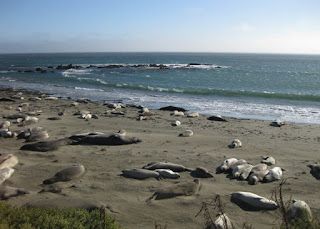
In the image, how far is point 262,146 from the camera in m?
9.23

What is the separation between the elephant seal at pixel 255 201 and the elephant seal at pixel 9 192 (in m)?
3.98

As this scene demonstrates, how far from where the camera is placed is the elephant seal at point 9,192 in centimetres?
539

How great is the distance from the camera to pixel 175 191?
5598mm

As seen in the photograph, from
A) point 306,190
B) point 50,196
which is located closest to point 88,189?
point 50,196

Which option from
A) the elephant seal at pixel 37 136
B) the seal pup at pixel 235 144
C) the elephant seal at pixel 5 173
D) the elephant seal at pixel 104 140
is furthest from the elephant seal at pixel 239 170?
the elephant seal at pixel 37 136

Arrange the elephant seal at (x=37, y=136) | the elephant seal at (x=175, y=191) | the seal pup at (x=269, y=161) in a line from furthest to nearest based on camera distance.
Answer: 1. the elephant seal at (x=37, y=136)
2. the seal pup at (x=269, y=161)
3. the elephant seal at (x=175, y=191)

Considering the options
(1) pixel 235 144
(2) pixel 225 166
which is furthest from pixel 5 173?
(1) pixel 235 144

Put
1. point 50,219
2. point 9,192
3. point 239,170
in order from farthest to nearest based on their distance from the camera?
point 239,170 → point 9,192 → point 50,219

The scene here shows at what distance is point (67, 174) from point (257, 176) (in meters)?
4.08

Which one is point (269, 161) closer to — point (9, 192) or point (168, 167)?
point (168, 167)

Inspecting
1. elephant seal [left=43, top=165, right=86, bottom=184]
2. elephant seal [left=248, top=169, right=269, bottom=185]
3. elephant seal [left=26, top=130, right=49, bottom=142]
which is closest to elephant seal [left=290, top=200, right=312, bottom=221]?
elephant seal [left=248, top=169, right=269, bottom=185]

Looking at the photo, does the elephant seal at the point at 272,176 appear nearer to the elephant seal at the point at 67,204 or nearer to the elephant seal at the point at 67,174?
the elephant seal at the point at 67,204

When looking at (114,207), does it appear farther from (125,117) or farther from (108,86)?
(108,86)

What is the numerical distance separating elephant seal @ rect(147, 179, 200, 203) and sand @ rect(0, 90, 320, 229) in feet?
0.34
